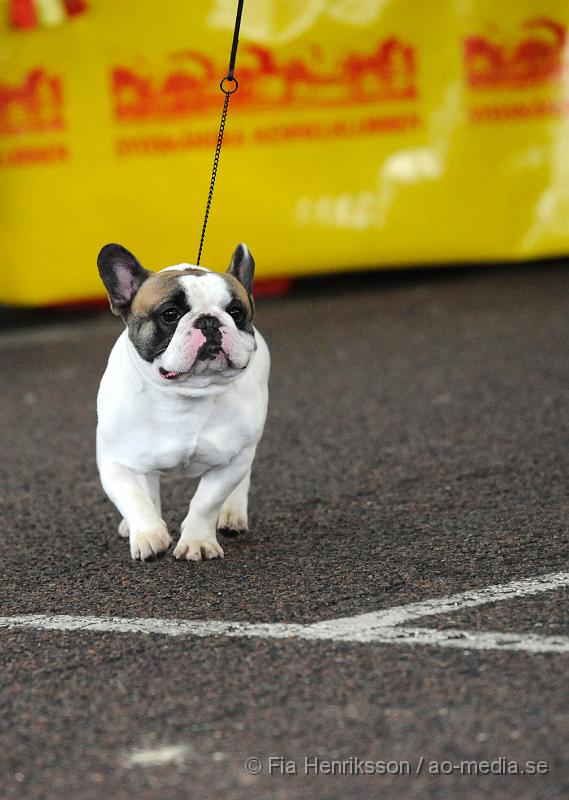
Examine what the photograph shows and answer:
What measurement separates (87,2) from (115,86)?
0.60 meters

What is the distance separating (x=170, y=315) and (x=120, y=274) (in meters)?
0.26

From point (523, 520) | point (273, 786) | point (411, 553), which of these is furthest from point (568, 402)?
point (273, 786)

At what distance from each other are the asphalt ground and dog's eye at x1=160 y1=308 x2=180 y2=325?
82 centimetres

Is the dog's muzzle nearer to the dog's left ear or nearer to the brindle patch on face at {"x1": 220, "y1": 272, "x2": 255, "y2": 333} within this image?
the brindle patch on face at {"x1": 220, "y1": 272, "x2": 255, "y2": 333}

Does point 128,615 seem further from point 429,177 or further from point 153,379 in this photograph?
point 429,177

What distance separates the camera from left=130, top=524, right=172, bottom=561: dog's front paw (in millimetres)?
4254

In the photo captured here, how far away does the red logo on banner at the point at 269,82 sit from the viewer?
31.6 feet

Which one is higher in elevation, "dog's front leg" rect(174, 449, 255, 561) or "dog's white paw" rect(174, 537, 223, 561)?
"dog's front leg" rect(174, 449, 255, 561)

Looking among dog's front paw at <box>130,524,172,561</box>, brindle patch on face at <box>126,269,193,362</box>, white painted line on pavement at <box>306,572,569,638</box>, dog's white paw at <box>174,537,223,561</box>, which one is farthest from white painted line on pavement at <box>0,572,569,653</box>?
brindle patch on face at <box>126,269,193,362</box>

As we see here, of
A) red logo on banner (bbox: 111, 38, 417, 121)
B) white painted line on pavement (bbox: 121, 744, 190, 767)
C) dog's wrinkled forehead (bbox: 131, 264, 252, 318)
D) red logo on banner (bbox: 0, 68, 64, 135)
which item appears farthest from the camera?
red logo on banner (bbox: 111, 38, 417, 121)

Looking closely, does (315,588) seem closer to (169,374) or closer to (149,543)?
(149,543)

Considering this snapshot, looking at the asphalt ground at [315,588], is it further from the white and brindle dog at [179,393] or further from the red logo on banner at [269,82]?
the red logo on banner at [269,82]

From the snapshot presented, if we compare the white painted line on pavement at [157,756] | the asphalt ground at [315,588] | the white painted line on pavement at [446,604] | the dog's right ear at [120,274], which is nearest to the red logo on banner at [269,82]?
the asphalt ground at [315,588]

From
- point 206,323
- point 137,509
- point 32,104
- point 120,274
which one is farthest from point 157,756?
point 32,104
